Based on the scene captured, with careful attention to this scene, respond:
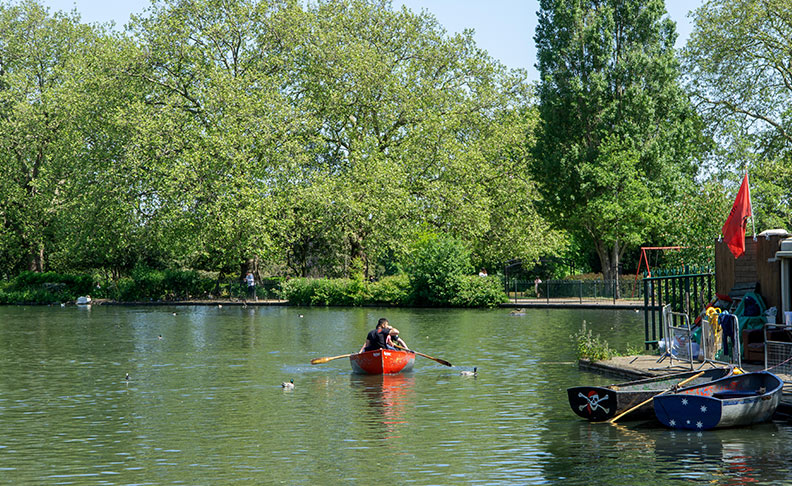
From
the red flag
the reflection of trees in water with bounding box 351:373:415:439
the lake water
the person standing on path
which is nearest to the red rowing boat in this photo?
the reflection of trees in water with bounding box 351:373:415:439

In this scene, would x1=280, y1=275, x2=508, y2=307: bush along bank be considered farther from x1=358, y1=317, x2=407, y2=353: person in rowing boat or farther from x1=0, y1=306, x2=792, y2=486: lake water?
x1=358, y1=317, x2=407, y2=353: person in rowing boat

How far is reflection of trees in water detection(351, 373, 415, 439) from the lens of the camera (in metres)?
18.7

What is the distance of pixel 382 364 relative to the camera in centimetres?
2681

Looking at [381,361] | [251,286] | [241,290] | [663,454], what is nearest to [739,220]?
[663,454]

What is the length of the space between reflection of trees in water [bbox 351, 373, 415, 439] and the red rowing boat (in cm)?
19

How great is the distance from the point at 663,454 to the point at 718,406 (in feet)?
7.41

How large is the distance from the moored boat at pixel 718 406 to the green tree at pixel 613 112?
137ft

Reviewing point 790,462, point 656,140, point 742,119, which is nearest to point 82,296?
point 656,140

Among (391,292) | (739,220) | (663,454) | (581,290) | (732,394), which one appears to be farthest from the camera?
(391,292)

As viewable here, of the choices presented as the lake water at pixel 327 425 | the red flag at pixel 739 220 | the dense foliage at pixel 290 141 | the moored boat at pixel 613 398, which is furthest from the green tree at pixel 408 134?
the moored boat at pixel 613 398

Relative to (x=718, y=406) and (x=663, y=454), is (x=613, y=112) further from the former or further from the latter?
(x=663, y=454)

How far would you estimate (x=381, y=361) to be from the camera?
87.8ft

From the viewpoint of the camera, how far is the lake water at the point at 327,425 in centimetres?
1461

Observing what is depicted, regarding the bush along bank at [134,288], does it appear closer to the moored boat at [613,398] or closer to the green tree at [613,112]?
the green tree at [613,112]
